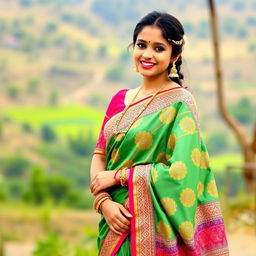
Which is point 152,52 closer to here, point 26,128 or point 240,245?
point 240,245

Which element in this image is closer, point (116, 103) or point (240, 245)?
point (116, 103)

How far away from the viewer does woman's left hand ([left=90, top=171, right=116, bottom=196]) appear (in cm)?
330

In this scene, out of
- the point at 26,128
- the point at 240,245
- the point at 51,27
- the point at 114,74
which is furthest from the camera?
the point at 51,27

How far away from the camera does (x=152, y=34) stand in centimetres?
329

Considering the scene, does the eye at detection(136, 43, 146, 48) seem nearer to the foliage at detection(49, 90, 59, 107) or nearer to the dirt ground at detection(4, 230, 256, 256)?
the dirt ground at detection(4, 230, 256, 256)

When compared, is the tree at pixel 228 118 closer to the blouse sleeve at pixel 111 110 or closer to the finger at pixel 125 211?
the blouse sleeve at pixel 111 110

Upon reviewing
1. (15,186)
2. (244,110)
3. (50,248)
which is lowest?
(50,248)

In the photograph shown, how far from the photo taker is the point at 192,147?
3.23 meters

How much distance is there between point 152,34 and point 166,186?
0.61 metres

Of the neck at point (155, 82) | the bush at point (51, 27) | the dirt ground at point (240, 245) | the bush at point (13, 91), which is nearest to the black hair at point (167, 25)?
the neck at point (155, 82)

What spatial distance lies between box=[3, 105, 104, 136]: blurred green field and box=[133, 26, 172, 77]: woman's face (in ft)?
162

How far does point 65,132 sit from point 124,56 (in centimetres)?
1295

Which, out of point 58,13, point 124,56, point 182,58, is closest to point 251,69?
point 124,56

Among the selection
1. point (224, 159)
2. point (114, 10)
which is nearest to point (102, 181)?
point (224, 159)
